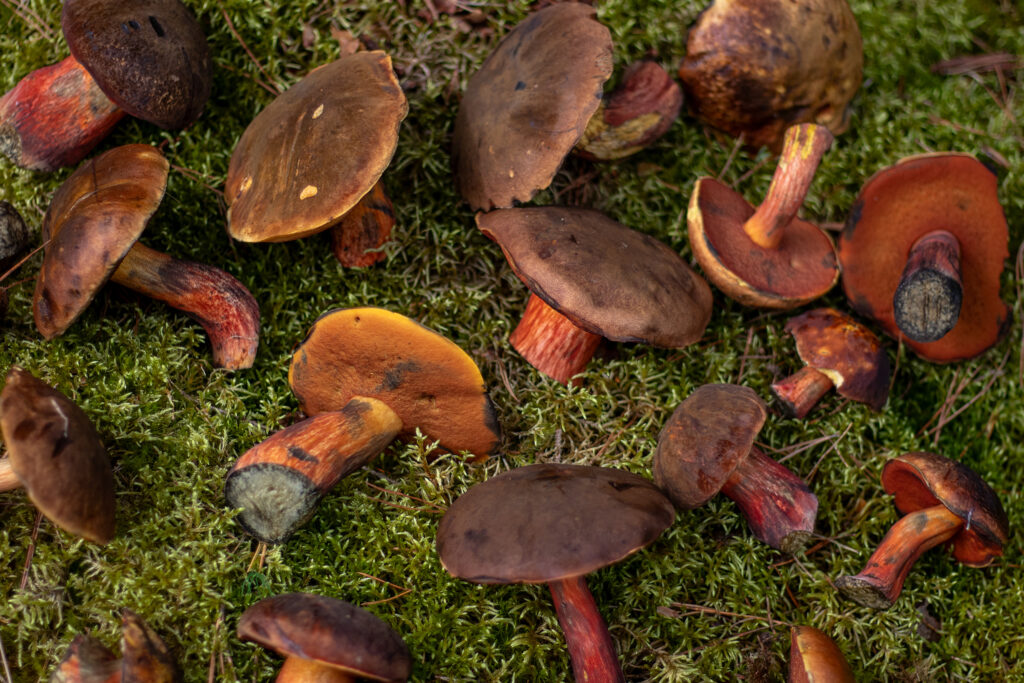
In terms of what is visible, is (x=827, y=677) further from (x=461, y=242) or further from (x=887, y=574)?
(x=461, y=242)

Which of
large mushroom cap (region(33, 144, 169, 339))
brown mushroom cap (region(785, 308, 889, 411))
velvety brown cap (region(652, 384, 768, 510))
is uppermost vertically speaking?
large mushroom cap (region(33, 144, 169, 339))

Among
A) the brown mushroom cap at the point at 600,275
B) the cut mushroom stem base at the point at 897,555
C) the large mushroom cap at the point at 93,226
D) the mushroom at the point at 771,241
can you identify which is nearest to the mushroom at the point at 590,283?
the brown mushroom cap at the point at 600,275

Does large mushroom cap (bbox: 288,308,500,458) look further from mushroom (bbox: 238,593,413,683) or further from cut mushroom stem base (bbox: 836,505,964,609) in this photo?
cut mushroom stem base (bbox: 836,505,964,609)

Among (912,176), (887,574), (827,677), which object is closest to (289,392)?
(827,677)

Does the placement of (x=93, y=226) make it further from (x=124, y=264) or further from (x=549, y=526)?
(x=549, y=526)

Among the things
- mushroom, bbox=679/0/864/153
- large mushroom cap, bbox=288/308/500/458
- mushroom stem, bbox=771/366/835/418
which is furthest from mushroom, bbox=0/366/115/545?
mushroom, bbox=679/0/864/153

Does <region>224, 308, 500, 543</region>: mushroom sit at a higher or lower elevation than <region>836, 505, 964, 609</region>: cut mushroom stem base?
higher

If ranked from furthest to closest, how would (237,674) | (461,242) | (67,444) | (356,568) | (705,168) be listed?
(705,168) < (461,242) < (356,568) < (237,674) < (67,444)
